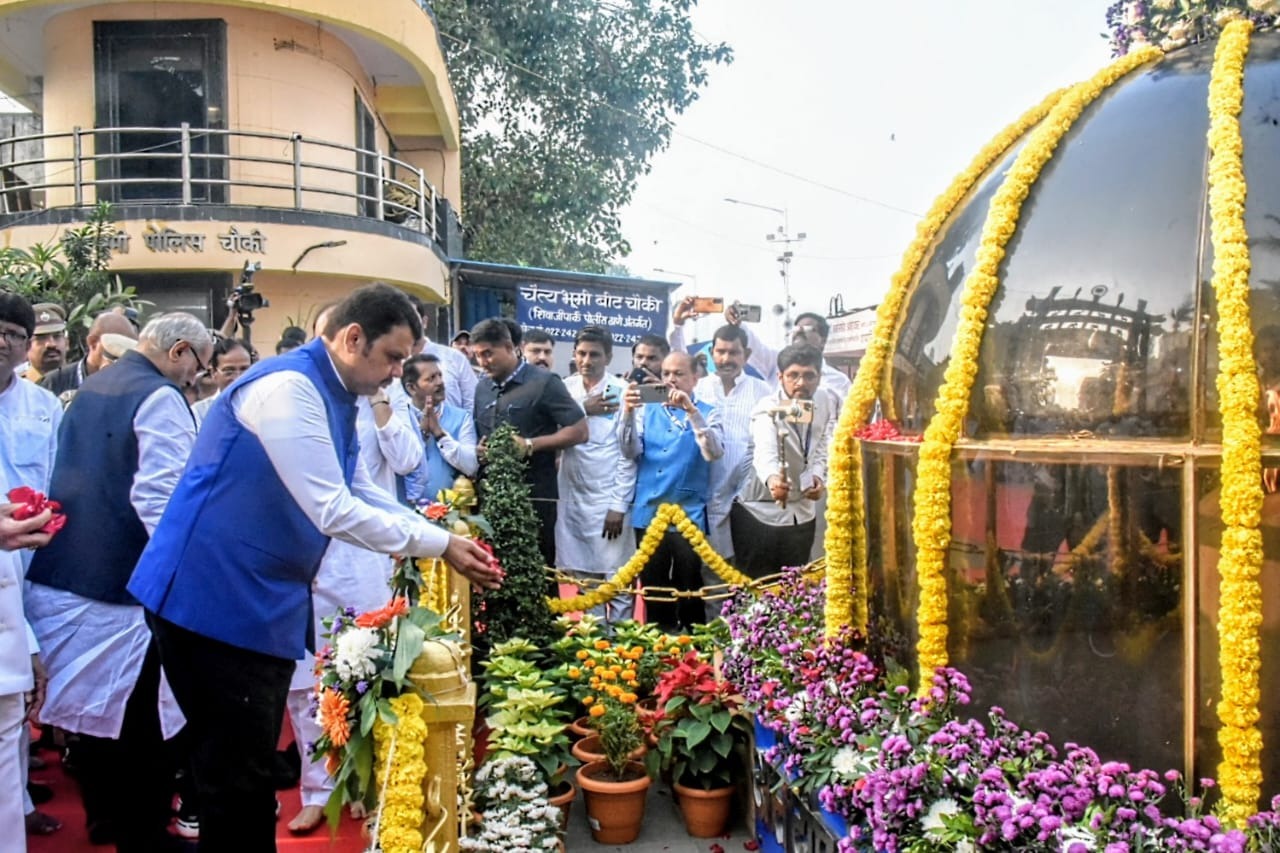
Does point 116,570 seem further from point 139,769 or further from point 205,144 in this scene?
point 205,144

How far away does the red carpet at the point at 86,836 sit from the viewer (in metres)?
4.27

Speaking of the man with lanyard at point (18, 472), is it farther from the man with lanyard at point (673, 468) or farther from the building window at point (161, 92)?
the building window at point (161, 92)

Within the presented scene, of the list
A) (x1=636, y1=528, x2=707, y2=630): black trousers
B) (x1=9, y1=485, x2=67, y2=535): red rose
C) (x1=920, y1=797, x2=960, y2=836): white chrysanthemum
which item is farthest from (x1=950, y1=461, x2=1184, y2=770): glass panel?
(x1=636, y1=528, x2=707, y2=630): black trousers

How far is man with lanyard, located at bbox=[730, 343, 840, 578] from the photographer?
570 centimetres

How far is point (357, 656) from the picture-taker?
299 cm

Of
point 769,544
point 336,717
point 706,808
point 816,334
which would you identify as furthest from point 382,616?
point 816,334

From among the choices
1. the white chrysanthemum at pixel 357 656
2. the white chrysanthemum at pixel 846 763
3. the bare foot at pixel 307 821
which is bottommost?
the bare foot at pixel 307 821

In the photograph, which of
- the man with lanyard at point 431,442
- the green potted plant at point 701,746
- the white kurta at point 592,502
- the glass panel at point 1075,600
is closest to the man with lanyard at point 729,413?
the white kurta at point 592,502

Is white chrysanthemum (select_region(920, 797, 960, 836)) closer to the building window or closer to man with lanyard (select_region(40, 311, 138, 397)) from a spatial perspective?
man with lanyard (select_region(40, 311, 138, 397))

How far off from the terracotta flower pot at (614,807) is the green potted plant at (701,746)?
0.14 metres

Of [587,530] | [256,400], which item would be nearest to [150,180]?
[587,530]

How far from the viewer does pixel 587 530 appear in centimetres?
692

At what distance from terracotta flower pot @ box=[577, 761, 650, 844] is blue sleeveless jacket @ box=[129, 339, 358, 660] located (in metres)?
1.73

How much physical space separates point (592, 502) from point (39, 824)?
11.6ft
